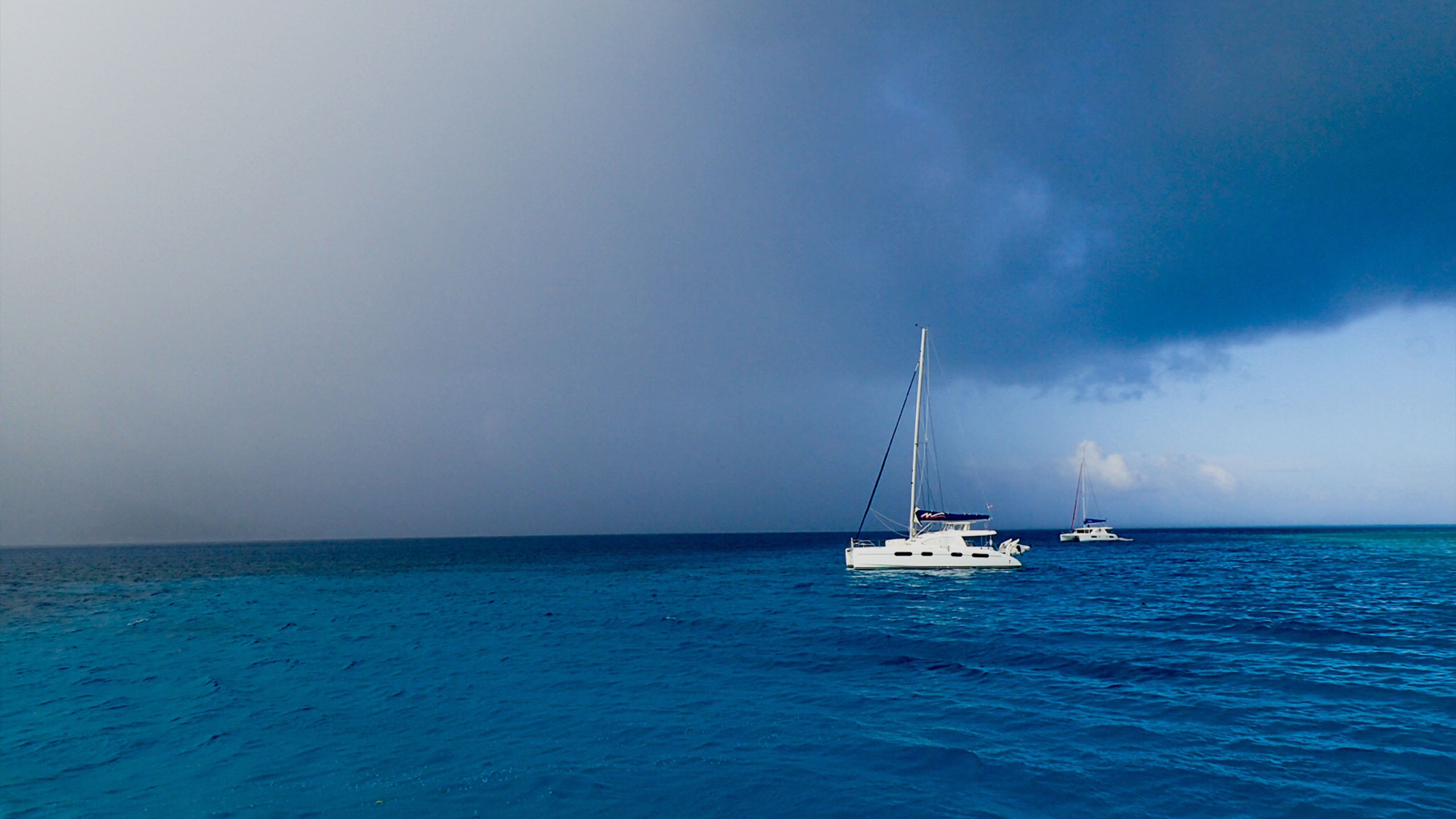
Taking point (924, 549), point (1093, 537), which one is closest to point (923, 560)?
point (924, 549)

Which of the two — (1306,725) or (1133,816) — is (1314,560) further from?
(1133,816)

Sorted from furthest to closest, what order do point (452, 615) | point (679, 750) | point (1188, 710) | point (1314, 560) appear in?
point (1314, 560) < point (452, 615) < point (1188, 710) < point (679, 750)

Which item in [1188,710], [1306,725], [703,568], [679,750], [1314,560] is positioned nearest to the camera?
[679,750]

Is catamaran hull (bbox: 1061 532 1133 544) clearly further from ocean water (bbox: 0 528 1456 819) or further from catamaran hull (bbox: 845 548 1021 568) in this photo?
ocean water (bbox: 0 528 1456 819)

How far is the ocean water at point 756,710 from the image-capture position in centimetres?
1217

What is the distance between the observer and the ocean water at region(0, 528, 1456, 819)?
39.9ft

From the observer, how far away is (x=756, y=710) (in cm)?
1755

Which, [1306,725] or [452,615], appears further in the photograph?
[452,615]

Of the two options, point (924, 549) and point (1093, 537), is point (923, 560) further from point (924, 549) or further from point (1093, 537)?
point (1093, 537)

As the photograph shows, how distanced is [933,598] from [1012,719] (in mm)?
26300

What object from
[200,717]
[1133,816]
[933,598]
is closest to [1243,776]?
[1133,816]

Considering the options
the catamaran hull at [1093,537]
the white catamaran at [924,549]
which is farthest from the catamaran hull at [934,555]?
the catamaran hull at [1093,537]

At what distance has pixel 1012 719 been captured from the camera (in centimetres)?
1627

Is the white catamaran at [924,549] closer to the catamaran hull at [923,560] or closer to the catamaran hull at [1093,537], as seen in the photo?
the catamaran hull at [923,560]
